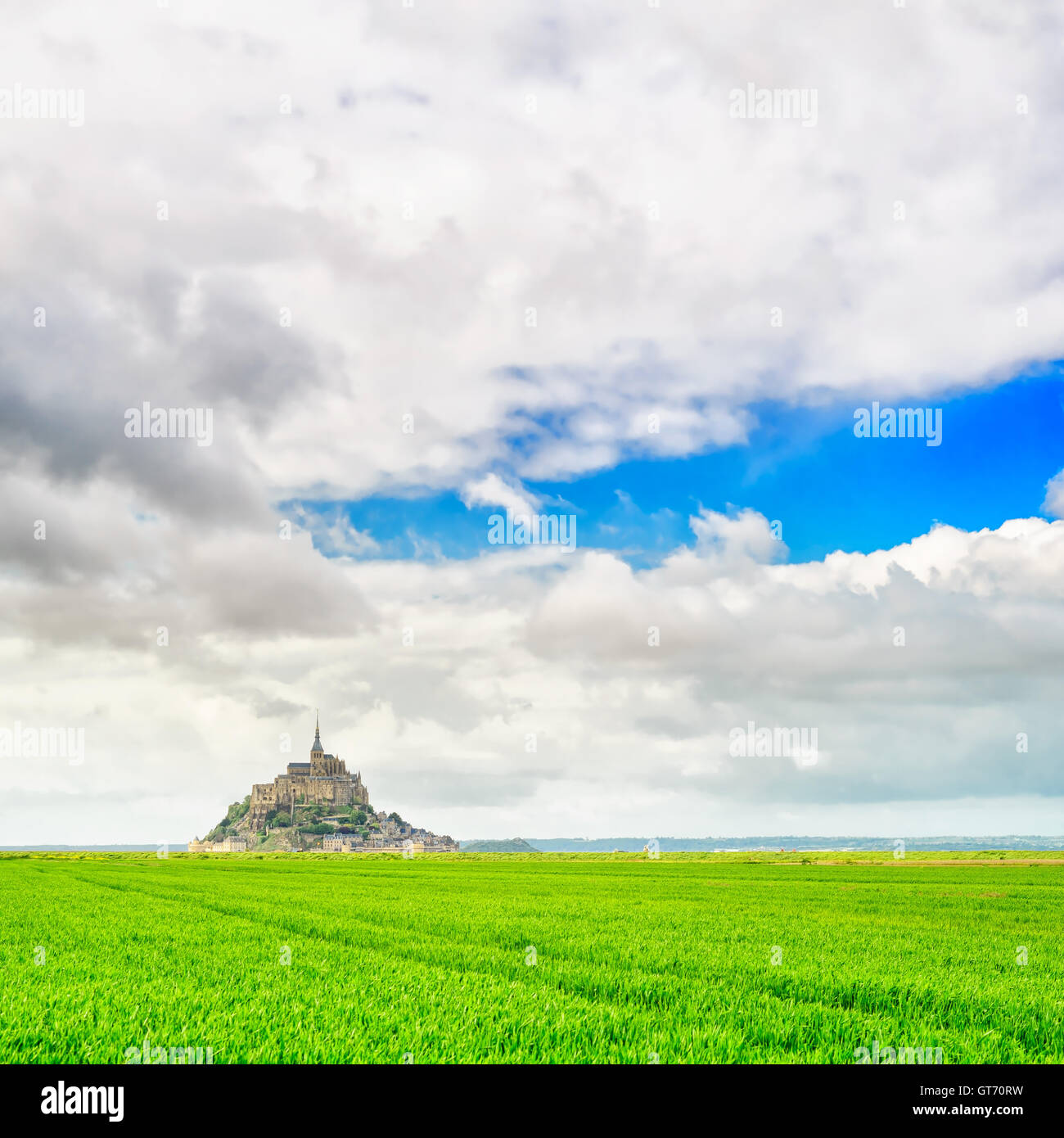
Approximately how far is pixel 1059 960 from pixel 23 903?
40830mm

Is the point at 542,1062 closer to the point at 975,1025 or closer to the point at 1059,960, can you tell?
the point at 975,1025

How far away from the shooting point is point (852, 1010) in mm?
13039

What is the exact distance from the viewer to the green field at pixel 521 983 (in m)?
10.1

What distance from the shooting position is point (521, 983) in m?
15.0

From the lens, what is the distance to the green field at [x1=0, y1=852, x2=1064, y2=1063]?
1015cm
